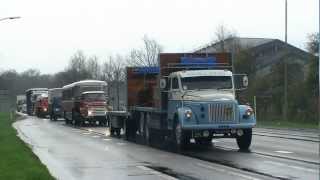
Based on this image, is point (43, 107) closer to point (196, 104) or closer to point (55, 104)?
point (55, 104)

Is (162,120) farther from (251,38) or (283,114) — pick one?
(251,38)

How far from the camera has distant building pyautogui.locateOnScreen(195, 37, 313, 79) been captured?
59.8 m

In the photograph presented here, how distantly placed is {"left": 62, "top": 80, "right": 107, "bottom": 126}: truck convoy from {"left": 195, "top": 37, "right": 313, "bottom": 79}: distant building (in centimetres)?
846

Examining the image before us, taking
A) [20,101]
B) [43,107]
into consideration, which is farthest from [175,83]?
[20,101]

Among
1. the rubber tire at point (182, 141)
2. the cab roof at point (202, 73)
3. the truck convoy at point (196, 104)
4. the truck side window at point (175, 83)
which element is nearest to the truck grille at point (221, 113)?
the truck convoy at point (196, 104)

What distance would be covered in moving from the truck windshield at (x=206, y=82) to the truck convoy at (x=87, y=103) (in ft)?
80.9

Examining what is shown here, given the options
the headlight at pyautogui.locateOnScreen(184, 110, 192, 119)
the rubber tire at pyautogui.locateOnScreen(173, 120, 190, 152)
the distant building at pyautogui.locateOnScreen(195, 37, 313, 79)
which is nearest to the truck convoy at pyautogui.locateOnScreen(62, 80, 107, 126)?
the distant building at pyautogui.locateOnScreen(195, 37, 313, 79)

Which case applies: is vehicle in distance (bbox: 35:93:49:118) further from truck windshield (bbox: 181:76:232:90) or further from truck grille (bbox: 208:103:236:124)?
truck grille (bbox: 208:103:236:124)

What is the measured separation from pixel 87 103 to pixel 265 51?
47.0 m

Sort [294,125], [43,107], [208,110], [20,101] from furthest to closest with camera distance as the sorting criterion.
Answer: [20,101]
[43,107]
[294,125]
[208,110]

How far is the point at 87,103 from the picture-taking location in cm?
4788

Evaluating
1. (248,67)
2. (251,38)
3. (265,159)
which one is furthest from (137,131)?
(251,38)

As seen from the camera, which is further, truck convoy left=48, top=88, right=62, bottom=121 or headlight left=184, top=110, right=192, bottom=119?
truck convoy left=48, top=88, right=62, bottom=121

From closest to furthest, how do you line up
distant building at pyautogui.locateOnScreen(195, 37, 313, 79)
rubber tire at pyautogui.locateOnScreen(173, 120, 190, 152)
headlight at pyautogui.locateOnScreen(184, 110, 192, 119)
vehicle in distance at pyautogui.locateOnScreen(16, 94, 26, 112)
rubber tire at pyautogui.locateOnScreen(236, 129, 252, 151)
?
headlight at pyautogui.locateOnScreen(184, 110, 192, 119) → rubber tire at pyautogui.locateOnScreen(173, 120, 190, 152) → rubber tire at pyautogui.locateOnScreen(236, 129, 252, 151) → distant building at pyautogui.locateOnScreen(195, 37, 313, 79) → vehicle in distance at pyautogui.locateOnScreen(16, 94, 26, 112)
